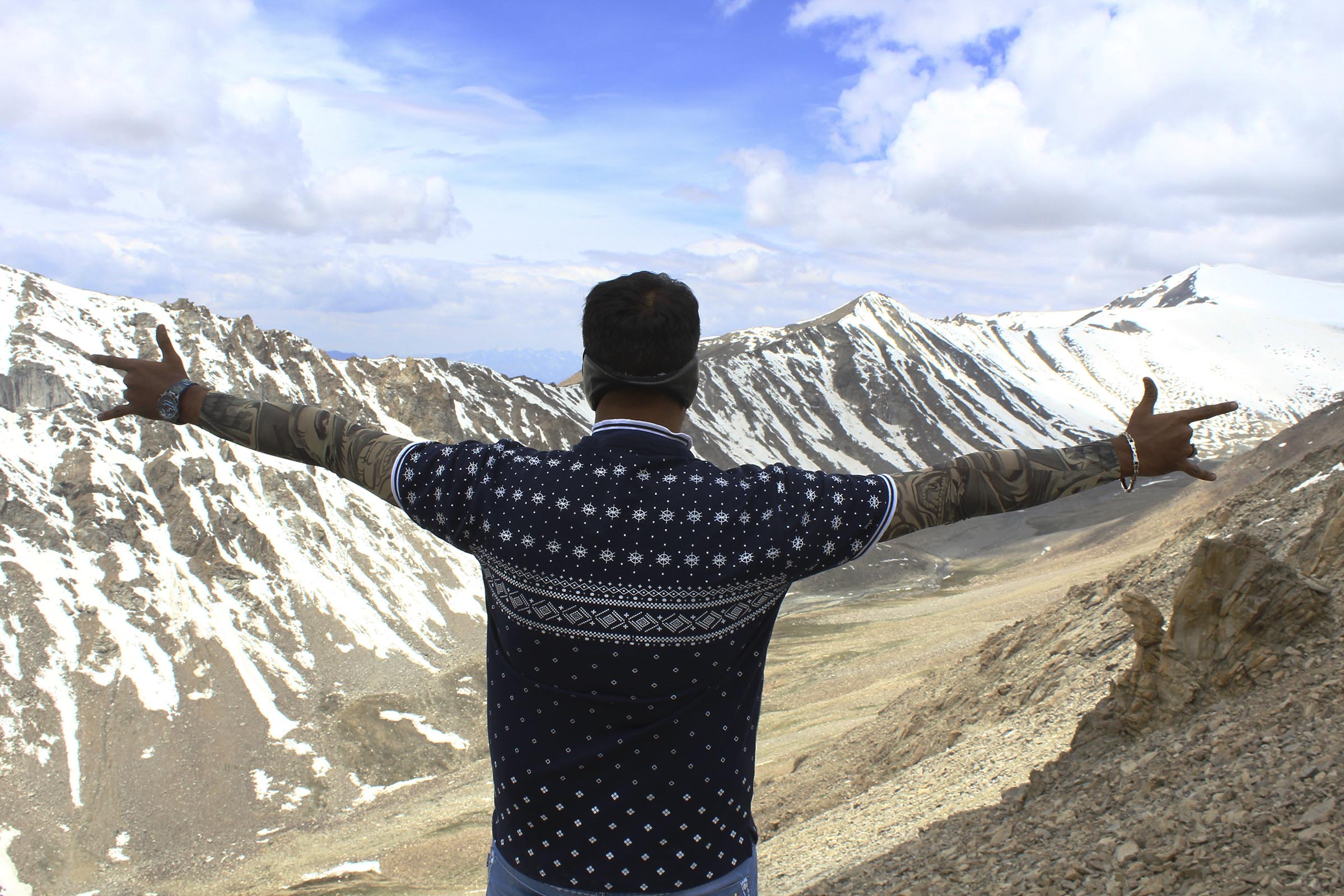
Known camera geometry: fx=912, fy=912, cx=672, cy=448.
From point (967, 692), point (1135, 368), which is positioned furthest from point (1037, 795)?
point (1135, 368)

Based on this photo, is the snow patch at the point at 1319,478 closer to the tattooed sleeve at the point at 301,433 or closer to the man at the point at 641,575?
the man at the point at 641,575

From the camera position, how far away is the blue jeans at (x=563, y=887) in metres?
2.72

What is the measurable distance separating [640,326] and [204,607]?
2643 inches

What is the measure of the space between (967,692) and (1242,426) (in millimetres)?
177035

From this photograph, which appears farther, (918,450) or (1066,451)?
(918,450)

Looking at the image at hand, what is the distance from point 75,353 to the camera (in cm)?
7338

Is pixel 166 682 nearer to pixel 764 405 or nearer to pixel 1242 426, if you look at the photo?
pixel 764 405

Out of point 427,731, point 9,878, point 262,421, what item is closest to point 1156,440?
point 262,421

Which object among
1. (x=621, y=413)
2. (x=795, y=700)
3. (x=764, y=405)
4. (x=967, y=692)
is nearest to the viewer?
(x=621, y=413)

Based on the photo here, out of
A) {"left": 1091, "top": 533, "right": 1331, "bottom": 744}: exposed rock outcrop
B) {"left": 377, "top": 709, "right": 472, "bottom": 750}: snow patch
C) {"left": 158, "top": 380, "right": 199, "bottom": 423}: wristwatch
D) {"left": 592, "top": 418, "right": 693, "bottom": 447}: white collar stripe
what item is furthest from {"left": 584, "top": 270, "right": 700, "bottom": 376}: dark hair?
{"left": 377, "top": 709, "right": 472, "bottom": 750}: snow patch

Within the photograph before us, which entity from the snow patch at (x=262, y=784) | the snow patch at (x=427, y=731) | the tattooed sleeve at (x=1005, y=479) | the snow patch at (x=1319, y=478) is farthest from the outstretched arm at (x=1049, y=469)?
the snow patch at (x=427, y=731)

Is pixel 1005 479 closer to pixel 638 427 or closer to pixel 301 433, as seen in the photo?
pixel 638 427

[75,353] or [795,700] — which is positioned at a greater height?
[75,353]

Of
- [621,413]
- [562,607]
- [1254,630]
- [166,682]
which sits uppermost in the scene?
[621,413]
